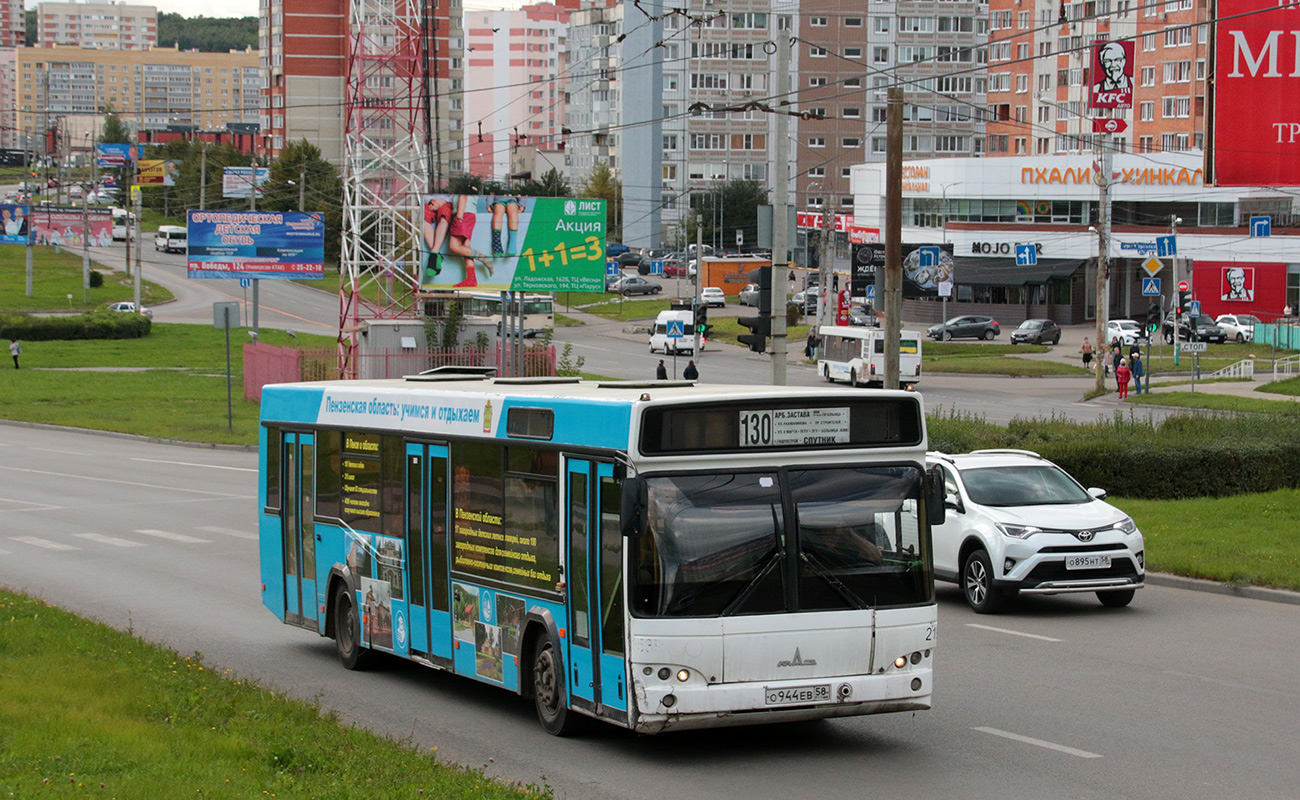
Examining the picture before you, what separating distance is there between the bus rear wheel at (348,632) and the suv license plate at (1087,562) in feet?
23.4

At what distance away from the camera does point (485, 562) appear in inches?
416

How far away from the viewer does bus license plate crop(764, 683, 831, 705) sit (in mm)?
8781

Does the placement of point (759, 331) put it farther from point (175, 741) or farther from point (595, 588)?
point (175, 741)

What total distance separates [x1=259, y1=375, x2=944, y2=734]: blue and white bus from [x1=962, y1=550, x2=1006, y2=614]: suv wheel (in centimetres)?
615

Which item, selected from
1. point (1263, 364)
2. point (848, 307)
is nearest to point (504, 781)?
point (1263, 364)

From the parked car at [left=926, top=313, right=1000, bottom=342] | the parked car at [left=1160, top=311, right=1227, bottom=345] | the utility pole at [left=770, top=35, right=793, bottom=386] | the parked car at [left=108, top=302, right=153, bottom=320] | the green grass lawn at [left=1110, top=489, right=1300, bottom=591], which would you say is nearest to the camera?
the green grass lawn at [left=1110, top=489, right=1300, bottom=591]

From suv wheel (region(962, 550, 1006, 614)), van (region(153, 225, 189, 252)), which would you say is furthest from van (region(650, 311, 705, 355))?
van (region(153, 225, 189, 252))

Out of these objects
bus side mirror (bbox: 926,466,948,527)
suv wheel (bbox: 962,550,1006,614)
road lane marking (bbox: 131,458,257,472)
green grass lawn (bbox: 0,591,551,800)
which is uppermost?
bus side mirror (bbox: 926,466,948,527)

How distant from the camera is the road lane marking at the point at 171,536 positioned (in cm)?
2117

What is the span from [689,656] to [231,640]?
687 cm

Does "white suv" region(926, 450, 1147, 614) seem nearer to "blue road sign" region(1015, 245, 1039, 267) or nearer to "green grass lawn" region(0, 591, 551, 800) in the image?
"green grass lawn" region(0, 591, 551, 800)

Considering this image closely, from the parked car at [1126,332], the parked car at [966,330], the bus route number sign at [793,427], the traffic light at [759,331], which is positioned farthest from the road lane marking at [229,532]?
the parked car at [966,330]

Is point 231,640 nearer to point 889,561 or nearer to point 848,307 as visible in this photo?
point 889,561

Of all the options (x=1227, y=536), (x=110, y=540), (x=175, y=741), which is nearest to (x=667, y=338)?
(x=110, y=540)
